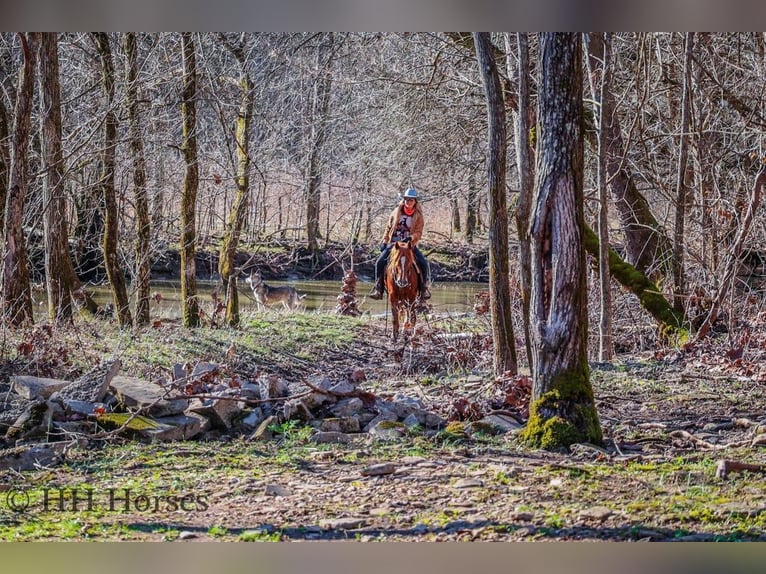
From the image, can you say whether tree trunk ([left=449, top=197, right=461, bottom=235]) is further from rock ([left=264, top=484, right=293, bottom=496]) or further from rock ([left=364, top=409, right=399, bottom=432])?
rock ([left=264, top=484, right=293, bottom=496])

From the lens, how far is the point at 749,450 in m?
5.10

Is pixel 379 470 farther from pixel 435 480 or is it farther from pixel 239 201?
pixel 239 201

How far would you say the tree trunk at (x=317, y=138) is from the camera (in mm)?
9281

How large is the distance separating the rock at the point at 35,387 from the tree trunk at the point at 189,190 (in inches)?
126

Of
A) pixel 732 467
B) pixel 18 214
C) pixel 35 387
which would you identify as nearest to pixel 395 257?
pixel 18 214

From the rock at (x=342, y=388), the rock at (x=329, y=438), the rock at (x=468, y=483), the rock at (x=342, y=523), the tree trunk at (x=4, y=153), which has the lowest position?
the rock at (x=342, y=523)

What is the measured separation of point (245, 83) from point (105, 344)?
10.1ft

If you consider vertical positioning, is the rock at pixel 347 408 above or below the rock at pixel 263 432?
above

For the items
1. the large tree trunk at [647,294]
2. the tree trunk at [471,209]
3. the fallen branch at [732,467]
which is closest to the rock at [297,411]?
the fallen branch at [732,467]

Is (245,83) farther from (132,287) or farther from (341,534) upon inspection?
(341,534)

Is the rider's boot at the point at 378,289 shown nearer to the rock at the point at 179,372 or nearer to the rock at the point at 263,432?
the rock at the point at 179,372

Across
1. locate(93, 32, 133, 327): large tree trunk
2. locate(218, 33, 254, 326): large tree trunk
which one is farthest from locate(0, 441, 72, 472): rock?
locate(218, 33, 254, 326): large tree trunk

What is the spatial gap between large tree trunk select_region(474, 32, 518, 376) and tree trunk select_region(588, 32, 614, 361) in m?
1.08
